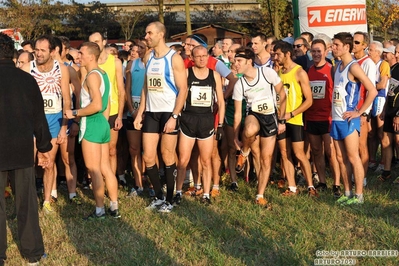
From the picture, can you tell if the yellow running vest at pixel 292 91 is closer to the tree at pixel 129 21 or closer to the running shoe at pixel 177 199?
the running shoe at pixel 177 199

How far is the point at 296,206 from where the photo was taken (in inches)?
262

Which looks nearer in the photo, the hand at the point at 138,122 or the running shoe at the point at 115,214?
the running shoe at the point at 115,214

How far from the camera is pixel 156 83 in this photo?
672cm

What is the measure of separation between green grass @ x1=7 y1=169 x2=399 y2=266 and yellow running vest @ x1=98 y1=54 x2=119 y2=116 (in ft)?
4.20

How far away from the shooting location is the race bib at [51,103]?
6754mm

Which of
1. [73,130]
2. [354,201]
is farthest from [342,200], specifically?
[73,130]

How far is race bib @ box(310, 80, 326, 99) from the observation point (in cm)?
745

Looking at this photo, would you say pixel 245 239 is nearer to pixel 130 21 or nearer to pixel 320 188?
pixel 320 188

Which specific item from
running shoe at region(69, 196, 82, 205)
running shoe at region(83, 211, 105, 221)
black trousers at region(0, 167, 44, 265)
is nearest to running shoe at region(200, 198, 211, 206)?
running shoe at region(83, 211, 105, 221)

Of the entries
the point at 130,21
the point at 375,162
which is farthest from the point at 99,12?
the point at 375,162

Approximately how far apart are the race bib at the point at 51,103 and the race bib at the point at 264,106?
2.37m

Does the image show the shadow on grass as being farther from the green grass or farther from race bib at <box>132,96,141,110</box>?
race bib at <box>132,96,141,110</box>

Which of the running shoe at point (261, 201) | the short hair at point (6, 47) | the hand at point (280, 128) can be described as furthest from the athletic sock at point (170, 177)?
the short hair at point (6, 47)

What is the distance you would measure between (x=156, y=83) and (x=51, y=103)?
127cm
